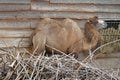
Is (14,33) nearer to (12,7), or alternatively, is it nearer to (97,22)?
(12,7)

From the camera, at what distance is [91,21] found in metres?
6.94

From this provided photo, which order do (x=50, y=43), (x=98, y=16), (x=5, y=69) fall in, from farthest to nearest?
(x=98, y=16)
(x=50, y=43)
(x=5, y=69)

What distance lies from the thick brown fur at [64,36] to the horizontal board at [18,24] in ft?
0.64

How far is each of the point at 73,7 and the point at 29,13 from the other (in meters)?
0.77

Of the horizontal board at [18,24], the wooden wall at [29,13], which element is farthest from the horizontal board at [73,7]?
the horizontal board at [18,24]

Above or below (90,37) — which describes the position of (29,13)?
above

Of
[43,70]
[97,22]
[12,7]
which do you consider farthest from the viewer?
[97,22]

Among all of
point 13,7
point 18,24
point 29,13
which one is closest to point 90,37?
point 29,13

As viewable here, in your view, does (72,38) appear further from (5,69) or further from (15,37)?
(5,69)

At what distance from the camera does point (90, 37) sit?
698 centimetres

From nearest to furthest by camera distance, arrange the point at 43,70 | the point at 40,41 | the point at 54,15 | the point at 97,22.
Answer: the point at 43,70
the point at 40,41
the point at 97,22
the point at 54,15

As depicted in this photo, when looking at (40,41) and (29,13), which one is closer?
(40,41)

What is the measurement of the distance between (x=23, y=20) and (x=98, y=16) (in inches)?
53.3

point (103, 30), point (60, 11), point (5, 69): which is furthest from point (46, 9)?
point (5, 69)
